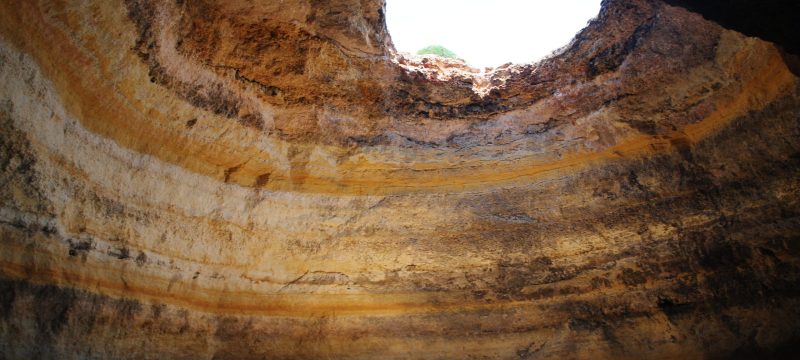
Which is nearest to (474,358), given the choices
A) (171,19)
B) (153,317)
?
(153,317)

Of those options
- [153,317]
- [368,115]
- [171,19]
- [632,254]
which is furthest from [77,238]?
[632,254]

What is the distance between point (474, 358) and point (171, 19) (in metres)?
3.89

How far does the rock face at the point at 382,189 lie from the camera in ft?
10.9

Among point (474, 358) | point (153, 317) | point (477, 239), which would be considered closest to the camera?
point (153, 317)

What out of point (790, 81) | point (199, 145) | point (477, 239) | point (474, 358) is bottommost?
point (474, 358)

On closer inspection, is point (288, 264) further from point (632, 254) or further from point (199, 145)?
point (632, 254)

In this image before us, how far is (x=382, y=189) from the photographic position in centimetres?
487

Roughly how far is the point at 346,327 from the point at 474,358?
1.24m

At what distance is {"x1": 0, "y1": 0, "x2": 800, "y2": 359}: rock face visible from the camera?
3316mm

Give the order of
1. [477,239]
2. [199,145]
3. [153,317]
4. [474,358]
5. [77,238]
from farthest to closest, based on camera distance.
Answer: [477,239]
[474,358]
[199,145]
[153,317]
[77,238]

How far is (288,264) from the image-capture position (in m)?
4.54

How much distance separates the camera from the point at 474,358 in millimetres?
4488

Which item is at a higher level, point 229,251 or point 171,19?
point 171,19

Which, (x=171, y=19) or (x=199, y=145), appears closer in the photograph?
(x=171, y=19)
